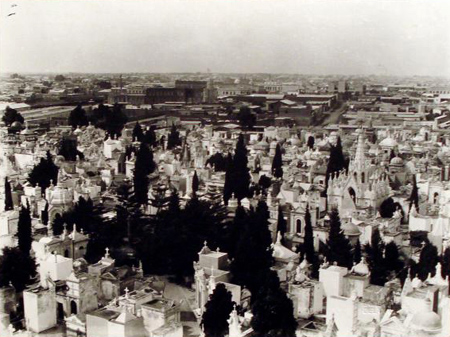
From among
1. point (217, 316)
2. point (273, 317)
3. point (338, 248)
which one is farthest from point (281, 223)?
point (273, 317)

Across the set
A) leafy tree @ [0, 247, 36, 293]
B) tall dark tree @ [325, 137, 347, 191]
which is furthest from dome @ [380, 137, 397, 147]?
leafy tree @ [0, 247, 36, 293]

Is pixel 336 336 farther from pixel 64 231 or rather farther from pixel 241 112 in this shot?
pixel 241 112

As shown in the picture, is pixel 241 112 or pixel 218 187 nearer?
pixel 218 187

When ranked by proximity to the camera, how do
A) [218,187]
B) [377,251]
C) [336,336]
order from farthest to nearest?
1. [218,187]
2. [377,251]
3. [336,336]

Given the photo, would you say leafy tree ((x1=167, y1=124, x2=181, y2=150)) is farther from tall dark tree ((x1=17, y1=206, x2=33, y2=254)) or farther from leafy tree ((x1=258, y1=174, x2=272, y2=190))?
tall dark tree ((x1=17, y1=206, x2=33, y2=254))

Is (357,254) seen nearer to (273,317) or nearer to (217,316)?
(273,317)

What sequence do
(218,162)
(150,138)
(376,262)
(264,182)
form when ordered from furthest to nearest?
(150,138) → (218,162) → (264,182) → (376,262)

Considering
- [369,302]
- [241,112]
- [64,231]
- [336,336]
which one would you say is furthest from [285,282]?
[241,112]

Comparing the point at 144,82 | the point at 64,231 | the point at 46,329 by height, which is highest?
the point at 144,82
